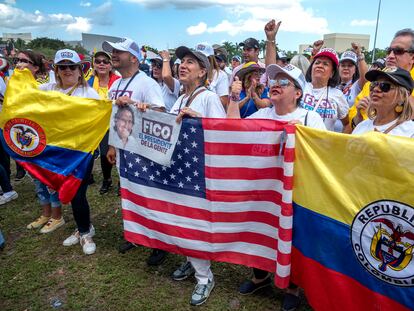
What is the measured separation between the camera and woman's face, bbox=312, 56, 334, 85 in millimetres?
3840

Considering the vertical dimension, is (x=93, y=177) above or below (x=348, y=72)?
below

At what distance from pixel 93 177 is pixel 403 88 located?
5916 mm

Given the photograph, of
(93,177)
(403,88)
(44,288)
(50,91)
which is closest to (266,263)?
(403,88)

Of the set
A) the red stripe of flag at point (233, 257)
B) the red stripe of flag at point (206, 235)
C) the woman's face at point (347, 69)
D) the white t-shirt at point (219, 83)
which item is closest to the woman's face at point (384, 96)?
the red stripe of flag at point (206, 235)

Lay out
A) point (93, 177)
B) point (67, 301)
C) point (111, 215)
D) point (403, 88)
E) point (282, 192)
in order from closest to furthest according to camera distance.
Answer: point (403, 88) < point (282, 192) < point (67, 301) < point (111, 215) < point (93, 177)

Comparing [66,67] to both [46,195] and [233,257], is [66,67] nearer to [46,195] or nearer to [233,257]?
[46,195]

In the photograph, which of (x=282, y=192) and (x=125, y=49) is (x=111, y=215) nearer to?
(x=125, y=49)

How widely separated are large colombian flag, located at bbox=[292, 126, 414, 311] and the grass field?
83 cm

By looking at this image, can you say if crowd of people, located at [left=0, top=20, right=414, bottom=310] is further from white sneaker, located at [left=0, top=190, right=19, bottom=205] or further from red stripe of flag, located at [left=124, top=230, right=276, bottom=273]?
white sneaker, located at [left=0, top=190, right=19, bottom=205]

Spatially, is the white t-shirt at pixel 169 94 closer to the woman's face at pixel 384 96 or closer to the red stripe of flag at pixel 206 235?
the red stripe of flag at pixel 206 235

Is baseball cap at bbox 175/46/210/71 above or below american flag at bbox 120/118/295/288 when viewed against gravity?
above

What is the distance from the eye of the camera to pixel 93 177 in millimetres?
6891

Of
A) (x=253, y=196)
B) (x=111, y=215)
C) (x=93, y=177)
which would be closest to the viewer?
(x=253, y=196)

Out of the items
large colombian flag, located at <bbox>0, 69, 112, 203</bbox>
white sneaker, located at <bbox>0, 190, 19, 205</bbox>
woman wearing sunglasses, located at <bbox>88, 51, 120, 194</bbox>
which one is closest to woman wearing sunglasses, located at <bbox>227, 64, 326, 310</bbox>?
large colombian flag, located at <bbox>0, 69, 112, 203</bbox>
